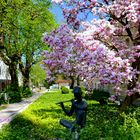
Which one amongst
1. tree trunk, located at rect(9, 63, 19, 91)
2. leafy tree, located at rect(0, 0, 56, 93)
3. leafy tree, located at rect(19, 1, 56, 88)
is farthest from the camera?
tree trunk, located at rect(9, 63, 19, 91)

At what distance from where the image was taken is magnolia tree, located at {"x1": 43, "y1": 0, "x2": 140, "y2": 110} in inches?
554

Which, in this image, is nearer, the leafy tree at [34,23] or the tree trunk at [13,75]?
the leafy tree at [34,23]

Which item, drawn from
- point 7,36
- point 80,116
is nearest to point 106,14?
point 80,116

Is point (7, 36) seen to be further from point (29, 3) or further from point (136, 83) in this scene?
point (136, 83)

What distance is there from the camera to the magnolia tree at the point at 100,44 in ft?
46.2

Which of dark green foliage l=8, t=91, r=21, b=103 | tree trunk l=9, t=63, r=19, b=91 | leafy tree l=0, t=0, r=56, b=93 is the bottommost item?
dark green foliage l=8, t=91, r=21, b=103

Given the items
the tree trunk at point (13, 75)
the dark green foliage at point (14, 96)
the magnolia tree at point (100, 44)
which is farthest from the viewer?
the tree trunk at point (13, 75)

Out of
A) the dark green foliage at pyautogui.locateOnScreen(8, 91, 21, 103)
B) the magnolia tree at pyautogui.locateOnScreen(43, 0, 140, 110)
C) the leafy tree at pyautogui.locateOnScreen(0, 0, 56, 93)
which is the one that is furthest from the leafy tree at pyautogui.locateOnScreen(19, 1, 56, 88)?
the magnolia tree at pyautogui.locateOnScreen(43, 0, 140, 110)

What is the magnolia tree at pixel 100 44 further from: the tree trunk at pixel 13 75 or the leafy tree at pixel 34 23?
the tree trunk at pixel 13 75

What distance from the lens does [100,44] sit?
47.2 feet

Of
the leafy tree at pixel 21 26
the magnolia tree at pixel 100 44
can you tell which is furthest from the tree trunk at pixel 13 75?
the magnolia tree at pixel 100 44

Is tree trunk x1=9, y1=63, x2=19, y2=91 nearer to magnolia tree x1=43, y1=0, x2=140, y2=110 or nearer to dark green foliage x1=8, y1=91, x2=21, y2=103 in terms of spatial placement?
dark green foliage x1=8, y1=91, x2=21, y2=103

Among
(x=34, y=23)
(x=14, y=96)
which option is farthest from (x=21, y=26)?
(x=14, y=96)

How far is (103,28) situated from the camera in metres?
15.5
